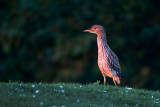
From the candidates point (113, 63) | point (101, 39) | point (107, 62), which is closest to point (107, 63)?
point (107, 62)

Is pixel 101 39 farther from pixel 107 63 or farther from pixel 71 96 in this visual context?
pixel 71 96

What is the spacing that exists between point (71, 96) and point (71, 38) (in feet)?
62.8

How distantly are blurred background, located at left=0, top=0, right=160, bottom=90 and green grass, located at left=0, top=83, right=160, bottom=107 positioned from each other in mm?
16618

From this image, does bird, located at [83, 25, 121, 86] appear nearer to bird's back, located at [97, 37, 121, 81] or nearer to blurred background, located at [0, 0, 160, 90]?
bird's back, located at [97, 37, 121, 81]

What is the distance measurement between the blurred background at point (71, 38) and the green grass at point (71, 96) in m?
16.6

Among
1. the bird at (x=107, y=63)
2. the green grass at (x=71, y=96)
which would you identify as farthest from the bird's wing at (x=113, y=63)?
the green grass at (x=71, y=96)

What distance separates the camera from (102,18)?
31375 mm

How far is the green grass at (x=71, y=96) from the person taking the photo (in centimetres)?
1128

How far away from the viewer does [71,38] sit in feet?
102

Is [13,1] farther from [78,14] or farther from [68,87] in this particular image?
[68,87]

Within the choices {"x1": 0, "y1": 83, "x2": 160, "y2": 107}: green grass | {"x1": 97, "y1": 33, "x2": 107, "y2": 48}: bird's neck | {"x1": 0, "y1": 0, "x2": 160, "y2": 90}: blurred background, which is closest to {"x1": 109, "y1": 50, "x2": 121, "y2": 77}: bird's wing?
{"x1": 97, "y1": 33, "x2": 107, "y2": 48}: bird's neck

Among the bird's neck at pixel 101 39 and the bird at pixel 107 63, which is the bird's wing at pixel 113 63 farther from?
the bird's neck at pixel 101 39

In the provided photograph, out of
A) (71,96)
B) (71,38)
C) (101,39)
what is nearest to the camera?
(71,96)

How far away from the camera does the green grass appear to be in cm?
1128
